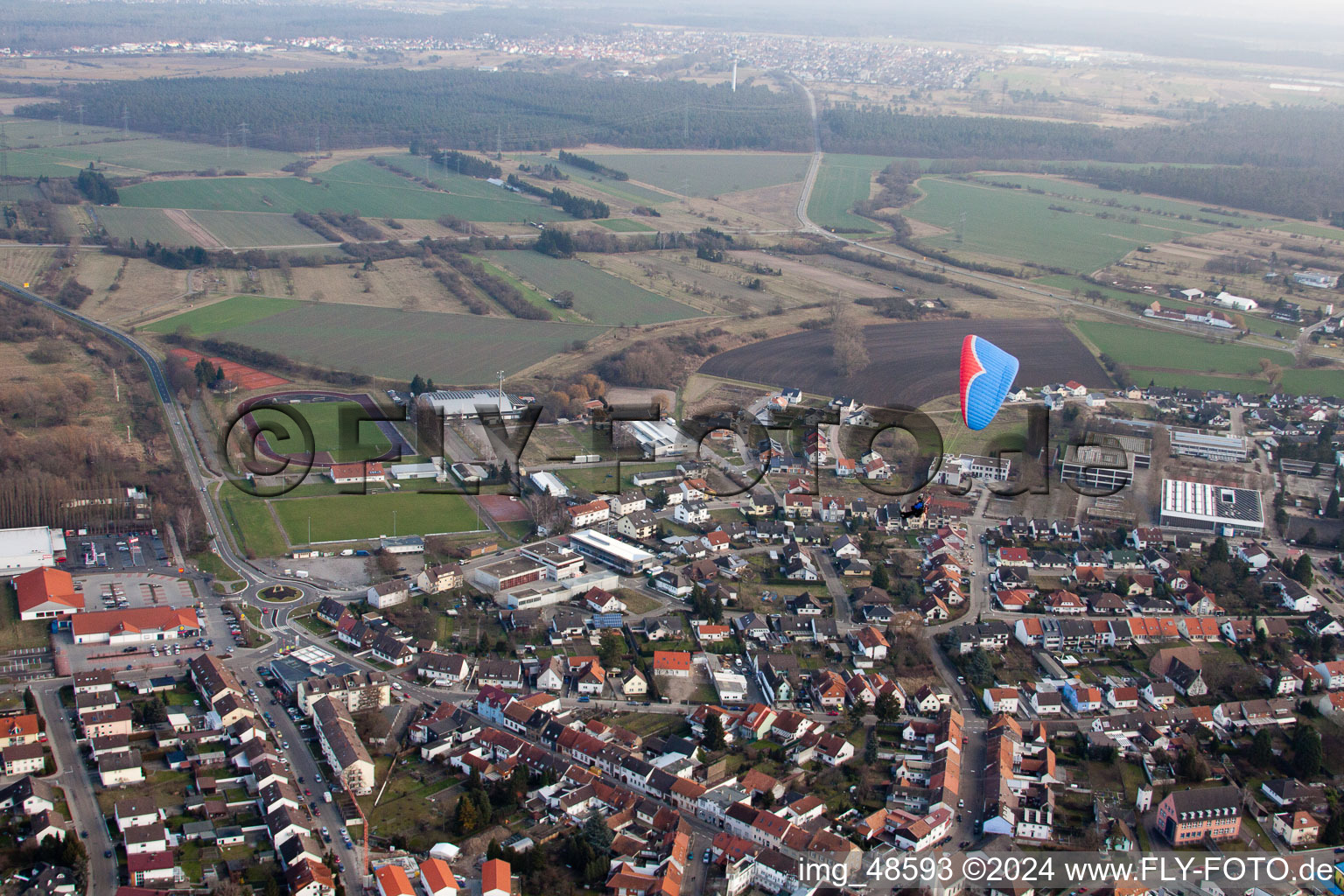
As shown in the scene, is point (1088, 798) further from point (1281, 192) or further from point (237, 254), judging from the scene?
point (1281, 192)

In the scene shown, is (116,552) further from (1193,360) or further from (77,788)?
(1193,360)

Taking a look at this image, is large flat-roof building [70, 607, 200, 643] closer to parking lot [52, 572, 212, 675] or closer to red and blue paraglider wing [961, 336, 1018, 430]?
parking lot [52, 572, 212, 675]

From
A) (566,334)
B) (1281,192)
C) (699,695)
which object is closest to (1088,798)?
(699,695)

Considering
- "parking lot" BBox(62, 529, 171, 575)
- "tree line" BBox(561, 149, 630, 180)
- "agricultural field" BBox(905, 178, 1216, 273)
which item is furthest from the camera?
"tree line" BBox(561, 149, 630, 180)

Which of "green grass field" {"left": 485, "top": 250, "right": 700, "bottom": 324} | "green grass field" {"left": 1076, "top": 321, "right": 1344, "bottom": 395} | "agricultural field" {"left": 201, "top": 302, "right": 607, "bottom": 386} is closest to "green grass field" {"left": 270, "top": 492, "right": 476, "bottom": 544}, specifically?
"agricultural field" {"left": 201, "top": 302, "right": 607, "bottom": 386}

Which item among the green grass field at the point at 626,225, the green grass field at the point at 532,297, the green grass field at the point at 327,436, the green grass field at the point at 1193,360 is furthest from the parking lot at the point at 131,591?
the green grass field at the point at 626,225

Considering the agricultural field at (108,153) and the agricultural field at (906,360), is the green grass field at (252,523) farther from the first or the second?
the agricultural field at (108,153)
